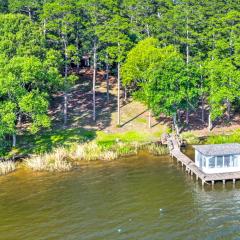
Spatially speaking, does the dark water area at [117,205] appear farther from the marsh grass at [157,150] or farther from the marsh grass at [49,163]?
the marsh grass at [157,150]

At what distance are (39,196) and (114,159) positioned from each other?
16.2 metres

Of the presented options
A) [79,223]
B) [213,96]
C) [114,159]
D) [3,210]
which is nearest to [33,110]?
[114,159]

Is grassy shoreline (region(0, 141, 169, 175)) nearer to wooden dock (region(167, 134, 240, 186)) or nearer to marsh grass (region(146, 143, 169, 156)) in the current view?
marsh grass (region(146, 143, 169, 156))

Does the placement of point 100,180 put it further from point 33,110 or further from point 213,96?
point 213,96

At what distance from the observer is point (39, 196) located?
49188 millimetres

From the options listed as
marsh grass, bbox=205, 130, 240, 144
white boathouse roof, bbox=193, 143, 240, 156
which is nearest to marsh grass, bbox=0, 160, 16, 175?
white boathouse roof, bbox=193, 143, 240, 156

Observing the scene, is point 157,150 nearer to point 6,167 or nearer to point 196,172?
point 196,172

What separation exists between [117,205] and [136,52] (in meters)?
35.6

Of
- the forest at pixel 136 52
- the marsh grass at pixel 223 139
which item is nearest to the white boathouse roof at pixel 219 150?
the marsh grass at pixel 223 139

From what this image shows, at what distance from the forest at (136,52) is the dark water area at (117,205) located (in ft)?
41.2

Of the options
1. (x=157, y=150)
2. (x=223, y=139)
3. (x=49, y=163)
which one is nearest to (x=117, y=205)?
(x=49, y=163)

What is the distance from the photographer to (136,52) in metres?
74.2

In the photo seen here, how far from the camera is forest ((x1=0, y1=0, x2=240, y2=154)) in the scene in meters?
64.0

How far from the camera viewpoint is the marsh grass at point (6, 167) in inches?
2243
